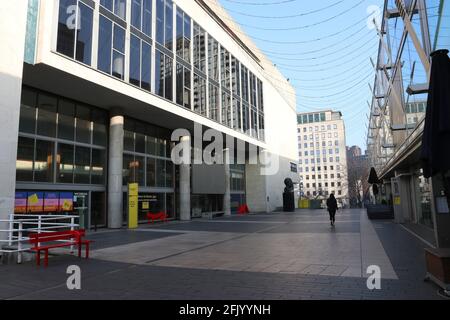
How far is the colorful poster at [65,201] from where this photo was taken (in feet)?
59.9

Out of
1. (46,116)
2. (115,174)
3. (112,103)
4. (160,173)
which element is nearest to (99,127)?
(112,103)

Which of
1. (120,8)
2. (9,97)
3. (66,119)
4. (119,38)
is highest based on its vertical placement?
(120,8)

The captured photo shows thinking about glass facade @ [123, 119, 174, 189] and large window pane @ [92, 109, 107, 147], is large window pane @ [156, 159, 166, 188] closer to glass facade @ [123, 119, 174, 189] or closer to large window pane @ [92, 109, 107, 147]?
glass facade @ [123, 119, 174, 189]

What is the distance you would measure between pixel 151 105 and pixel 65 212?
761cm

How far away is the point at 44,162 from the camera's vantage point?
1764 centimetres

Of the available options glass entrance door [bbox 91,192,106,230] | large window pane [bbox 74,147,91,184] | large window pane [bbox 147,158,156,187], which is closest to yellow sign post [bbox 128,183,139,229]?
glass entrance door [bbox 91,192,106,230]

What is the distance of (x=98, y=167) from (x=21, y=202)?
5.40 m

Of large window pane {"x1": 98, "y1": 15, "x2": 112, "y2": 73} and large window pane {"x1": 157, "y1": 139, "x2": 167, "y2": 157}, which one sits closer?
large window pane {"x1": 98, "y1": 15, "x2": 112, "y2": 73}

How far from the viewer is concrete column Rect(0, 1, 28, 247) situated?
400 inches

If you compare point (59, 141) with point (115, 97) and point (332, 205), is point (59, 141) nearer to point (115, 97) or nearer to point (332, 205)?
point (115, 97)

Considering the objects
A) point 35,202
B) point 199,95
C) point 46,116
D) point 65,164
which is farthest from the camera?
point 199,95

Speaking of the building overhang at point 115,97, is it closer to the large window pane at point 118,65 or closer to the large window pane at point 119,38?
the large window pane at point 118,65

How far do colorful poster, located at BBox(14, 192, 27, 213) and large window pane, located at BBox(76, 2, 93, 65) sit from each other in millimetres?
6690
